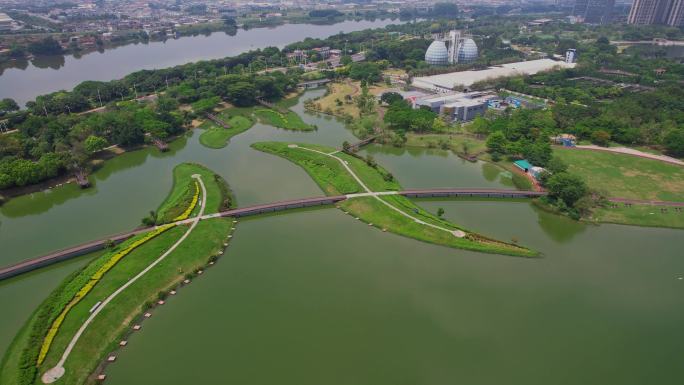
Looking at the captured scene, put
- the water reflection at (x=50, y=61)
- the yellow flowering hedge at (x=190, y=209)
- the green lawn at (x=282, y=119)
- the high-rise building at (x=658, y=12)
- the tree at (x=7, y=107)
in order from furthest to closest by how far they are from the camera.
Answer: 1. the high-rise building at (x=658, y=12)
2. the water reflection at (x=50, y=61)
3. the tree at (x=7, y=107)
4. the green lawn at (x=282, y=119)
5. the yellow flowering hedge at (x=190, y=209)

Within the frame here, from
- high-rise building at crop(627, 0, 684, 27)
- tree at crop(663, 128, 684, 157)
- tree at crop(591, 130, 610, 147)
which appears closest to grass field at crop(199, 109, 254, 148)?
tree at crop(591, 130, 610, 147)

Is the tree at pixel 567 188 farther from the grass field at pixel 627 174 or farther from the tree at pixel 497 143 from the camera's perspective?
the tree at pixel 497 143

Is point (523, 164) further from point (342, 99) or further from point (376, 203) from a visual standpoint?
point (342, 99)

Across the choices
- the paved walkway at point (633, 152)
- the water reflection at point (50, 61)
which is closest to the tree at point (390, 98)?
the paved walkway at point (633, 152)

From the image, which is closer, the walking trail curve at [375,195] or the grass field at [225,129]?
the walking trail curve at [375,195]

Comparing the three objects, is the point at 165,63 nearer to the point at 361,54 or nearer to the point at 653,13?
the point at 361,54

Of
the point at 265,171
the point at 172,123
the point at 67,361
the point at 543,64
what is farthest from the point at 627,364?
the point at 543,64

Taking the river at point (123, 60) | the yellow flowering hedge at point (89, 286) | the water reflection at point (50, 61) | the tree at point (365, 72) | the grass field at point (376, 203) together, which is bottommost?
the grass field at point (376, 203)

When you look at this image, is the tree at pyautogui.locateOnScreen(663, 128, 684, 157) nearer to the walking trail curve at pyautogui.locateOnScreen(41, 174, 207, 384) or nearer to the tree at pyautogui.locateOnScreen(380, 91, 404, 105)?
the tree at pyautogui.locateOnScreen(380, 91, 404, 105)

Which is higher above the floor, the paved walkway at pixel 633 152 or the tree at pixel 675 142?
the tree at pixel 675 142

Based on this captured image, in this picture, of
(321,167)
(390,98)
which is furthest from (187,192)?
(390,98)
